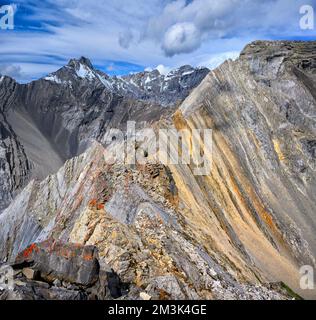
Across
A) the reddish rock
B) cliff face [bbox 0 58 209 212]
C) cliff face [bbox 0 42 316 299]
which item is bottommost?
the reddish rock

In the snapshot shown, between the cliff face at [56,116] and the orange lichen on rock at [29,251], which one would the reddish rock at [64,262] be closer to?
the orange lichen on rock at [29,251]

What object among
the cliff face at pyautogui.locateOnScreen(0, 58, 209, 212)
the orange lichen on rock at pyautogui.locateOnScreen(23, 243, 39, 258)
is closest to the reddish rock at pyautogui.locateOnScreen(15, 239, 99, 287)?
the orange lichen on rock at pyautogui.locateOnScreen(23, 243, 39, 258)

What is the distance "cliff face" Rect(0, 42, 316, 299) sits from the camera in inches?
856

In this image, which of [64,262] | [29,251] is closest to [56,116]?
[29,251]

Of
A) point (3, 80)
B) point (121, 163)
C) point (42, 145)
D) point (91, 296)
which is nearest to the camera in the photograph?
point (91, 296)

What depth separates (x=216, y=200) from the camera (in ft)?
115

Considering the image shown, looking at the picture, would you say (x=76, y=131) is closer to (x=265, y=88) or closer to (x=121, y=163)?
(x=265, y=88)

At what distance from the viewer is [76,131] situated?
173 m

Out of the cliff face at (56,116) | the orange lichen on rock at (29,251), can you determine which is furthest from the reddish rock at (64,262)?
the cliff face at (56,116)

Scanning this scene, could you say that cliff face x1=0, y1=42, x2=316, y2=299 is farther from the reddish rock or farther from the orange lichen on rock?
the orange lichen on rock

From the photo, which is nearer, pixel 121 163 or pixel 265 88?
pixel 121 163

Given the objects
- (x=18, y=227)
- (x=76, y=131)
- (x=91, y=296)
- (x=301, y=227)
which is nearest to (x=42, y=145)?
(x=76, y=131)

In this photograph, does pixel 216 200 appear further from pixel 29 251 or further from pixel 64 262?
pixel 29 251

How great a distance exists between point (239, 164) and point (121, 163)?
18.5m
